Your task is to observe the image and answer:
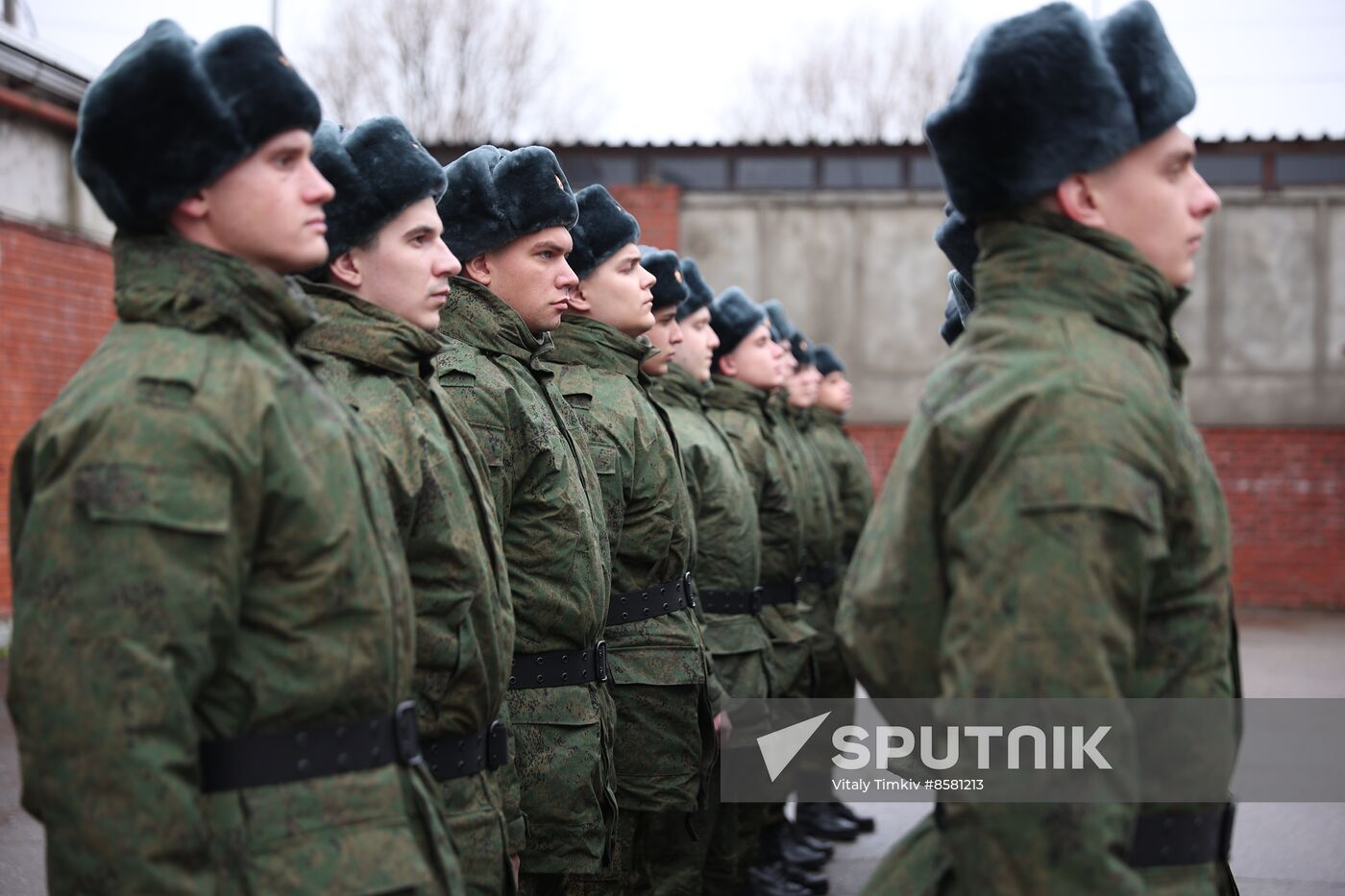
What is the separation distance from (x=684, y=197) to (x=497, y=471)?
12.9m

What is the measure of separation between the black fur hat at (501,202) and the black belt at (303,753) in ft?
7.63

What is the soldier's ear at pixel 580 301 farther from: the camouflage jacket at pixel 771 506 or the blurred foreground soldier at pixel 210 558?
the blurred foreground soldier at pixel 210 558

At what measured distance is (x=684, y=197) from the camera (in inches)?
659

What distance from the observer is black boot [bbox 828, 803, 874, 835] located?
805 cm

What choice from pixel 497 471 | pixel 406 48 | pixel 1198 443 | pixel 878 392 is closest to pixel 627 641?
pixel 497 471

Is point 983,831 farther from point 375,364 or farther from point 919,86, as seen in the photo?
point 919,86

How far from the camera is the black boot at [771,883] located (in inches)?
273

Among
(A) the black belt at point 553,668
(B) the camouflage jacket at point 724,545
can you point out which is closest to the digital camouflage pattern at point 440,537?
(A) the black belt at point 553,668

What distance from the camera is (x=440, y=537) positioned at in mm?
3238

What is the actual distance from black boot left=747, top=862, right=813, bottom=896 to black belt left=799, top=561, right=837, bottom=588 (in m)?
1.95

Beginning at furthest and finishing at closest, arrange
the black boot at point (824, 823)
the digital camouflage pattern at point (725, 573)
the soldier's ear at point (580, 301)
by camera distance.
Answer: the black boot at point (824, 823) → the digital camouflage pattern at point (725, 573) → the soldier's ear at point (580, 301)

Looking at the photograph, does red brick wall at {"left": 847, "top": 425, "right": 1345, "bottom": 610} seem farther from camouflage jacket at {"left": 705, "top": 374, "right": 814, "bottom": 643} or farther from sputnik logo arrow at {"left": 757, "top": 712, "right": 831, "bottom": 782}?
camouflage jacket at {"left": 705, "top": 374, "right": 814, "bottom": 643}

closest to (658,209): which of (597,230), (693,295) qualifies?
(693,295)

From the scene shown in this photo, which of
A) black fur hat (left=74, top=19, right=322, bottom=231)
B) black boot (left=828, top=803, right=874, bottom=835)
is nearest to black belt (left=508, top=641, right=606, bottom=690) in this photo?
black fur hat (left=74, top=19, right=322, bottom=231)
